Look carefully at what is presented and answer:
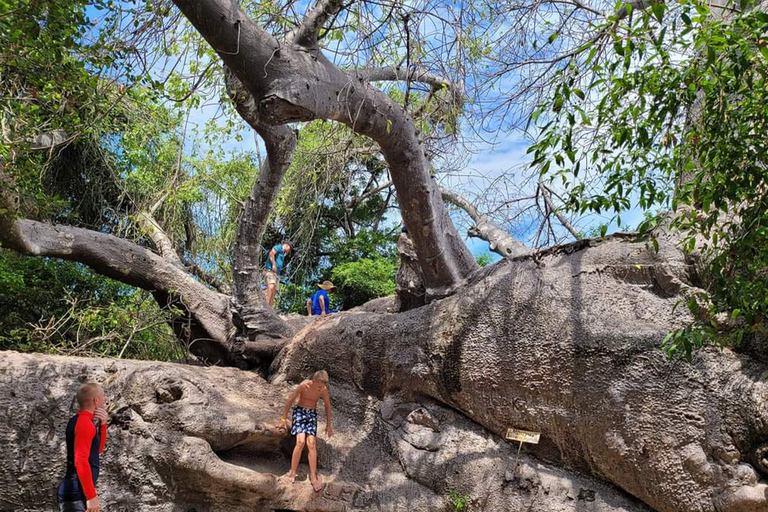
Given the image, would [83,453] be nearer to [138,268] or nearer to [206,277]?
[138,268]

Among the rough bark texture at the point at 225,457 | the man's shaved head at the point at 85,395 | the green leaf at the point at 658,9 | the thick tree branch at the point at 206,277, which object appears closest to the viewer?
the green leaf at the point at 658,9

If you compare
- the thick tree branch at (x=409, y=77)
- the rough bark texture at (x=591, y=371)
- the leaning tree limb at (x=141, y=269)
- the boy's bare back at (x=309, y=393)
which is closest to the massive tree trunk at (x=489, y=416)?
the rough bark texture at (x=591, y=371)

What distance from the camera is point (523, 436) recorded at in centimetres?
601

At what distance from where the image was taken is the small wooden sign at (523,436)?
5.95m

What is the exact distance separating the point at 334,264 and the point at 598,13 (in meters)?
9.66

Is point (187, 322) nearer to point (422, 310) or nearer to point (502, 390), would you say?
point (422, 310)

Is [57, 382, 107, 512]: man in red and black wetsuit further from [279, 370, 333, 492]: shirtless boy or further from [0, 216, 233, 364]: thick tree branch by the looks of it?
[0, 216, 233, 364]: thick tree branch

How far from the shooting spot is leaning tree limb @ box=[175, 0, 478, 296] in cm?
501

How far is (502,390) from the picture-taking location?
6207 millimetres

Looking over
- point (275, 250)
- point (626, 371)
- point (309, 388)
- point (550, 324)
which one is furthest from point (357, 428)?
point (275, 250)

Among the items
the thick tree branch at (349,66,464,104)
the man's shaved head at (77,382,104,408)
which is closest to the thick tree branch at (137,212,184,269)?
the thick tree branch at (349,66,464,104)

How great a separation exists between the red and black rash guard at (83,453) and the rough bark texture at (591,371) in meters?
3.25

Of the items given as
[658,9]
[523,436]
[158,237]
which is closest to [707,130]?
[658,9]

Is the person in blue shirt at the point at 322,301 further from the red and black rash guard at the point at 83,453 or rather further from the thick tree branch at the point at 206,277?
the red and black rash guard at the point at 83,453
